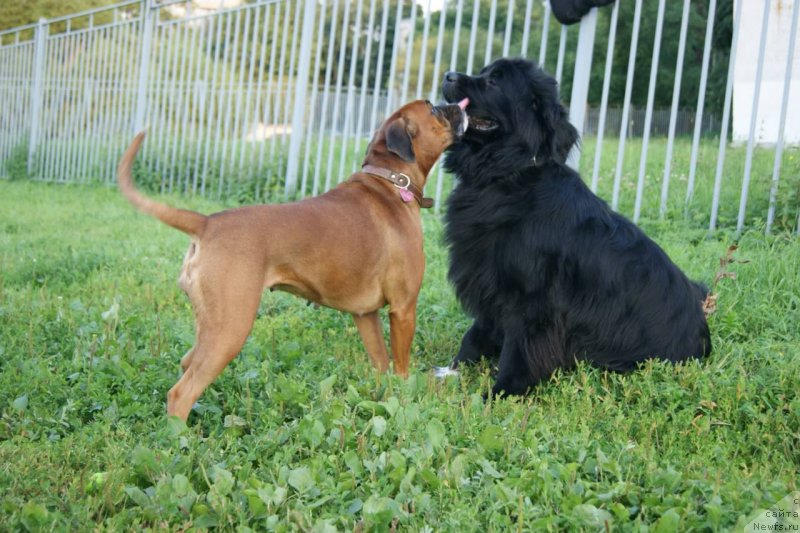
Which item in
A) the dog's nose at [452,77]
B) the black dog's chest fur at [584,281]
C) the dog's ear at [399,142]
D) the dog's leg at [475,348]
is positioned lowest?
the dog's leg at [475,348]

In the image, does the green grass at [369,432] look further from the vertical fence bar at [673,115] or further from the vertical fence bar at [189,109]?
the vertical fence bar at [189,109]

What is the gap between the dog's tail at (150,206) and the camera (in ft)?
11.0

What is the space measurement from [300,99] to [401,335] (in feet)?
20.9

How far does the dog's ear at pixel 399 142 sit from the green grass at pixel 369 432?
117 centimetres

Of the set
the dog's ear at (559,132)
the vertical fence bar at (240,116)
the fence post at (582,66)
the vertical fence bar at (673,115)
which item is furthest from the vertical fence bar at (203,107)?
the dog's ear at (559,132)

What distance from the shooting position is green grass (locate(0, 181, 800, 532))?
2639 mm

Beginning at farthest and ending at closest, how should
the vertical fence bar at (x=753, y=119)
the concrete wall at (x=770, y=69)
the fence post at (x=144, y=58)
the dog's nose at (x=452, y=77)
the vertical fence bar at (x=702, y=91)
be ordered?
1. the fence post at (x=144, y=58)
2. the concrete wall at (x=770, y=69)
3. the vertical fence bar at (x=702, y=91)
4. the vertical fence bar at (x=753, y=119)
5. the dog's nose at (x=452, y=77)

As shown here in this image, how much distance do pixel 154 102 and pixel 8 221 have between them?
13.7 feet

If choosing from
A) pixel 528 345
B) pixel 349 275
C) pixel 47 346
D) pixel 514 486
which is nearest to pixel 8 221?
pixel 47 346

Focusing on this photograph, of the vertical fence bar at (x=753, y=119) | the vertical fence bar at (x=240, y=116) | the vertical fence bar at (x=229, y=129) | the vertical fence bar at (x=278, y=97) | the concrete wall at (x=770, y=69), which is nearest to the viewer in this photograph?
the vertical fence bar at (x=753, y=119)

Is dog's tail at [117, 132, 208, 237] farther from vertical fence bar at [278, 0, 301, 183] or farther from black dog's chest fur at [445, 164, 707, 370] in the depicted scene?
vertical fence bar at [278, 0, 301, 183]

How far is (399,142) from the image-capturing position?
427 cm

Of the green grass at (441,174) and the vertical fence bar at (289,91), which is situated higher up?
the vertical fence bar at (289,91)

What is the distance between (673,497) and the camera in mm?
2668
